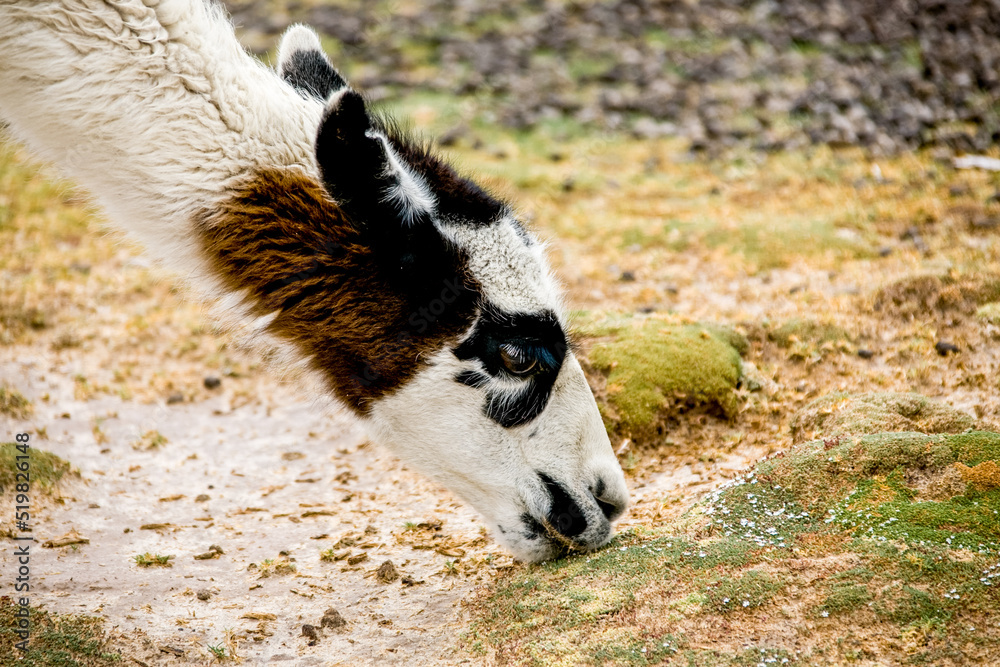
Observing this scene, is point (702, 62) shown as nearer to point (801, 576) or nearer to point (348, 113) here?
point (348, 113)

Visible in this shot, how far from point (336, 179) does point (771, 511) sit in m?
2.86

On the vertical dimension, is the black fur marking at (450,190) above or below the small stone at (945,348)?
above

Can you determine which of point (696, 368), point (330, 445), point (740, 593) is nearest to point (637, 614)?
point (740, 593)

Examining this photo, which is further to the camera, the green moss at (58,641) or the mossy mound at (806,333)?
the mossy mound at (806,333)

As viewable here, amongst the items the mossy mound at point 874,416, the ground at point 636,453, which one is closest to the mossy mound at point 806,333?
the ground at point 636,453

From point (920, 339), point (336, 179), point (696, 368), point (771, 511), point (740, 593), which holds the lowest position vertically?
point (920, 339)

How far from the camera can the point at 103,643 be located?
13.5 ft

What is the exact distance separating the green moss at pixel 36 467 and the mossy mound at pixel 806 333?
18.3 feet

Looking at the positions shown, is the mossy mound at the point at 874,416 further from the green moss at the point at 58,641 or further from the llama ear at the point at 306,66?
the green moss at the point at 58,641

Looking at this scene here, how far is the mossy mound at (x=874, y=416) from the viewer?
16.4ft

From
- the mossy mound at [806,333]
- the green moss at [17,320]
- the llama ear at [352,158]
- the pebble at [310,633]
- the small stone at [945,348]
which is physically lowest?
the small stone at [945,348]

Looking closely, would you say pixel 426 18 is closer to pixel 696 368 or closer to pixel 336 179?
pixel 696 368

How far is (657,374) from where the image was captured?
6.38 m

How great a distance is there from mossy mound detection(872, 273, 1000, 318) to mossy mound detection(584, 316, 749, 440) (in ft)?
5.23
